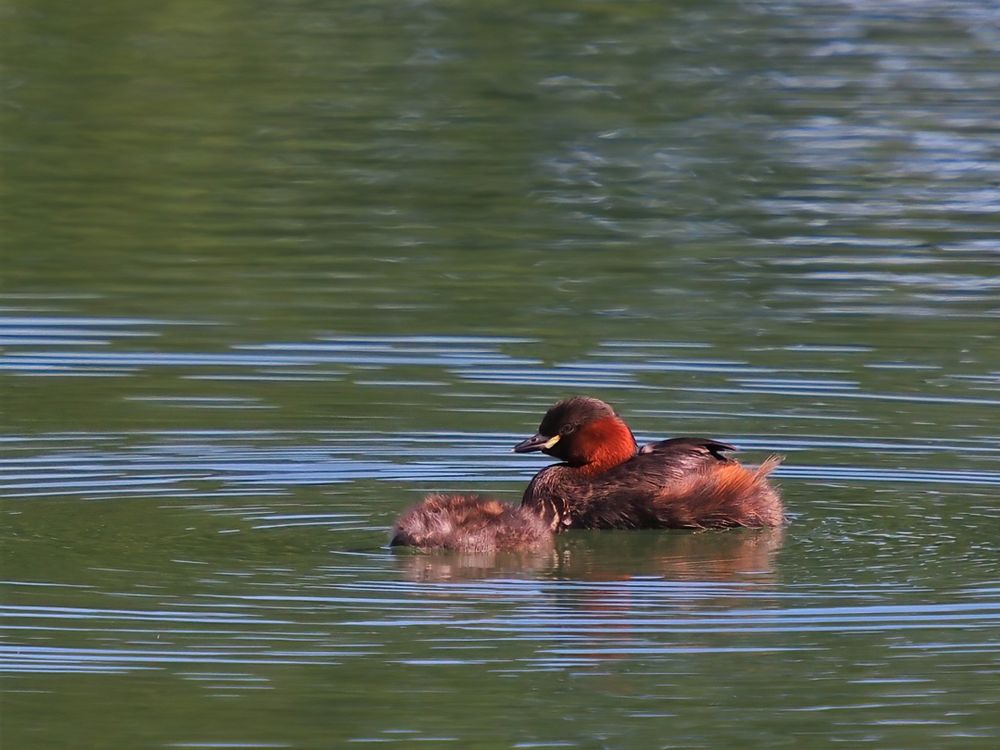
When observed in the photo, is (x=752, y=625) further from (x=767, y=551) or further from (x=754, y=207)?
(x=754, y=207)

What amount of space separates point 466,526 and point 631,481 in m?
1.07

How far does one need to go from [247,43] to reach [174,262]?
40.3ft

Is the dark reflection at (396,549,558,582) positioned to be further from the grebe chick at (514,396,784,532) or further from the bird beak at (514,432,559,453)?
the bird beak at (514,432,559,453)

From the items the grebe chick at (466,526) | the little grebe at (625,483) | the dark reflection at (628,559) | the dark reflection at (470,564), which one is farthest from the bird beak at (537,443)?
the dark reflection at (470,564)

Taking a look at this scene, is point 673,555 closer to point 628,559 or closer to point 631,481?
point 628,559

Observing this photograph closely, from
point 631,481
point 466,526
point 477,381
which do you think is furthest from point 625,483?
point 477,381

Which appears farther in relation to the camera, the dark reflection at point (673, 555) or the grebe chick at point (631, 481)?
the grebe chick at point (631, 481)

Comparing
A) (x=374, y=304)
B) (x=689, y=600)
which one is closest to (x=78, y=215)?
(x=374, y=304)

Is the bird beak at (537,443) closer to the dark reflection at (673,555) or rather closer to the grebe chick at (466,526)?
the dark reflection at (673,555)

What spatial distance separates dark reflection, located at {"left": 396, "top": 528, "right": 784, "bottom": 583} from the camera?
374 inches

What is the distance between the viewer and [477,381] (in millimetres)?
13016

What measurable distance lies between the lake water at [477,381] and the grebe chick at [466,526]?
0.10 m

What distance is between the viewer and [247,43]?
28.8 meters

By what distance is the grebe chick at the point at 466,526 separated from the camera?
383 inches
